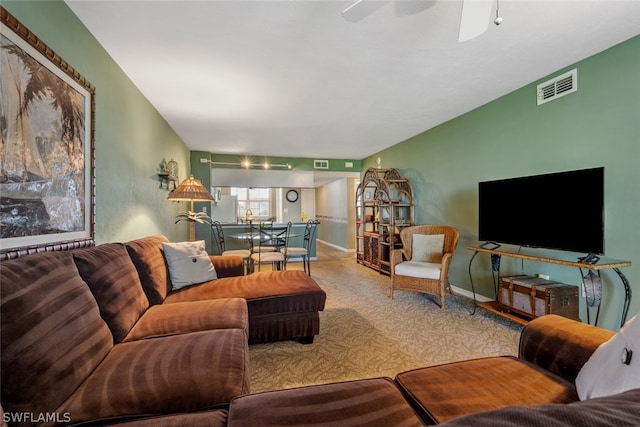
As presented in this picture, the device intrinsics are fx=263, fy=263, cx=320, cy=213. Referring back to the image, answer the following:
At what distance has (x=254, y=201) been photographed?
9.37 m

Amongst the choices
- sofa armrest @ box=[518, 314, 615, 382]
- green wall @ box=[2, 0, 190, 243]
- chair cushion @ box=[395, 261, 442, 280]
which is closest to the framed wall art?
green wall @ box=[2, 0, 190, 243]

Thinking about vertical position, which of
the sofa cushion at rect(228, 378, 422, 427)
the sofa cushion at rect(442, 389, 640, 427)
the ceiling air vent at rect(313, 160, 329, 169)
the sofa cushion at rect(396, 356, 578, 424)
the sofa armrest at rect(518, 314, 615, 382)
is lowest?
the sofa cushion at rect(396, 356, 578, 424)

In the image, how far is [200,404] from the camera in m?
0.98

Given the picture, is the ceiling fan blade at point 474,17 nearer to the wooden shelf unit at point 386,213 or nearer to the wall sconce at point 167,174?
the wooden shelf unit at point 386,213

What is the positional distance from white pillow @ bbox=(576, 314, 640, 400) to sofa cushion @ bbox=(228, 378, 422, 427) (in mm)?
580

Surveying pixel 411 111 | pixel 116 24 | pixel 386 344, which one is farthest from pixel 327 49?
pixel 386 344

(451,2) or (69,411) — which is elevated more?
(451,2)

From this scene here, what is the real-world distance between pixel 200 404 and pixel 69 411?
16.1 inches

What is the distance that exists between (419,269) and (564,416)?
2940 mm

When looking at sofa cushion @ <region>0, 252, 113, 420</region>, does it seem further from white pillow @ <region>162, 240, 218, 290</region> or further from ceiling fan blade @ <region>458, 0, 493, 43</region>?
ceiling fan blade @ <region>458, 0, 493, 43</region>

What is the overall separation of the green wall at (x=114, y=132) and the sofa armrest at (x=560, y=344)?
8.96 feet

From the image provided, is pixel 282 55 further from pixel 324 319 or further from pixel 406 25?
pixel 324 319

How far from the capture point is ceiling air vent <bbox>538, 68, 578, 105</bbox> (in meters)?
2.39

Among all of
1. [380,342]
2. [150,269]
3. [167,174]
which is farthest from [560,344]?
[167,174]
